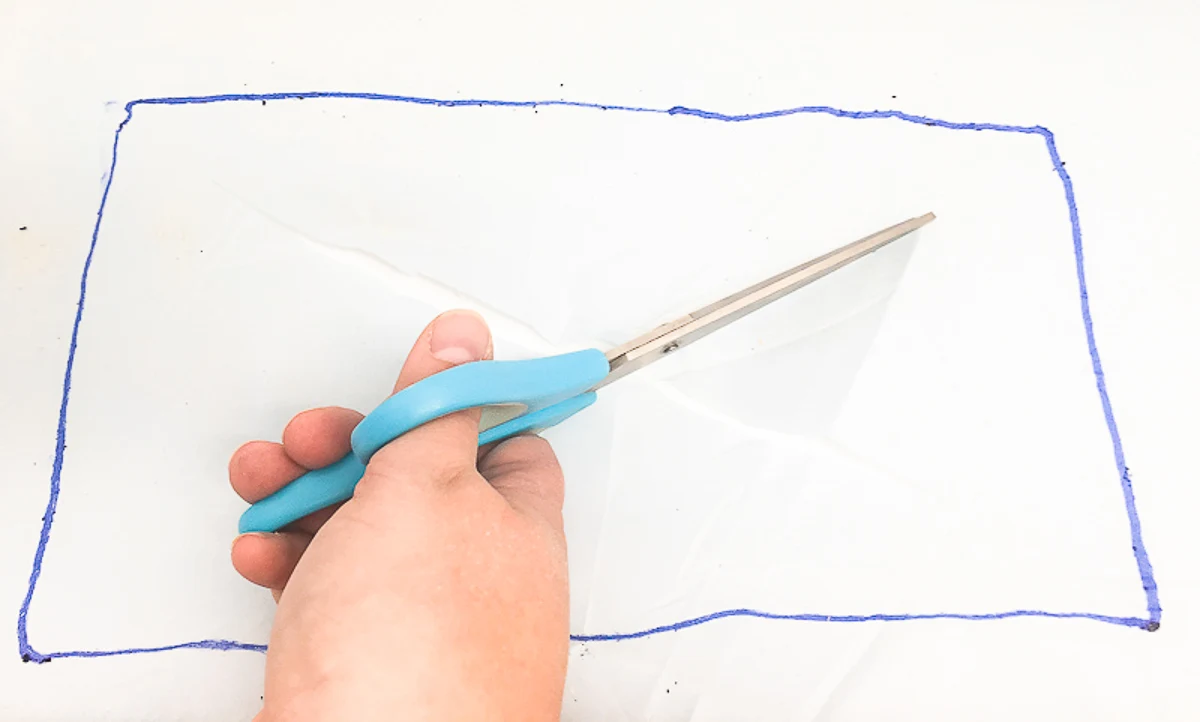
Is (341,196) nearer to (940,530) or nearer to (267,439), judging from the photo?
(267,439)

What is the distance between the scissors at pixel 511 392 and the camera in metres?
0.42

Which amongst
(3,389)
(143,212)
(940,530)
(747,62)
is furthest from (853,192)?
(3,389)

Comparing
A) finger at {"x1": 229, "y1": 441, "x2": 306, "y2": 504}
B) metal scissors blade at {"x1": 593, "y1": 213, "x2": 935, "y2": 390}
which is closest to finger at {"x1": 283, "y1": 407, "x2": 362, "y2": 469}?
finger at {"x1": 229, "y1": 441, "x2": 306, "y2": 504}

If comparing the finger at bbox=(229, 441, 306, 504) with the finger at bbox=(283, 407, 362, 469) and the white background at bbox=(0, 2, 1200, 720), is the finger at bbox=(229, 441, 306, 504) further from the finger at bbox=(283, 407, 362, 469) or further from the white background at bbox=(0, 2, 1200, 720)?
the white background at bbox=(0, 2, 1200, 720)

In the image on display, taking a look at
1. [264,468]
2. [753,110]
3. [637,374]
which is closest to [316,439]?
[264,468]

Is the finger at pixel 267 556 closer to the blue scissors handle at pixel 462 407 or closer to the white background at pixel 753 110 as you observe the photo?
the blue scissors handle at pixel 462 407

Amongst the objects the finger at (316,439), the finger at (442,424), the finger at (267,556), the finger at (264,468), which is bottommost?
the finger at (267,556)

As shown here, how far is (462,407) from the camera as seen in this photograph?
1.39ft

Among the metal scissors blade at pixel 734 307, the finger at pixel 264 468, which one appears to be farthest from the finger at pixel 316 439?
the metal scissors blade at pixel 734 307

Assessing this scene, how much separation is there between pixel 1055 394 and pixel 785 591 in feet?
0.84

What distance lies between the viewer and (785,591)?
0.57 metres

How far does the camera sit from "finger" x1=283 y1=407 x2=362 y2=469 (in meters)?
0.48

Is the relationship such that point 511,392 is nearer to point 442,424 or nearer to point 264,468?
point 442,424

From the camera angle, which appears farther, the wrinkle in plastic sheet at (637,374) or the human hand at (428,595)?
the wrinkle in plastic sheet at (637,374)
